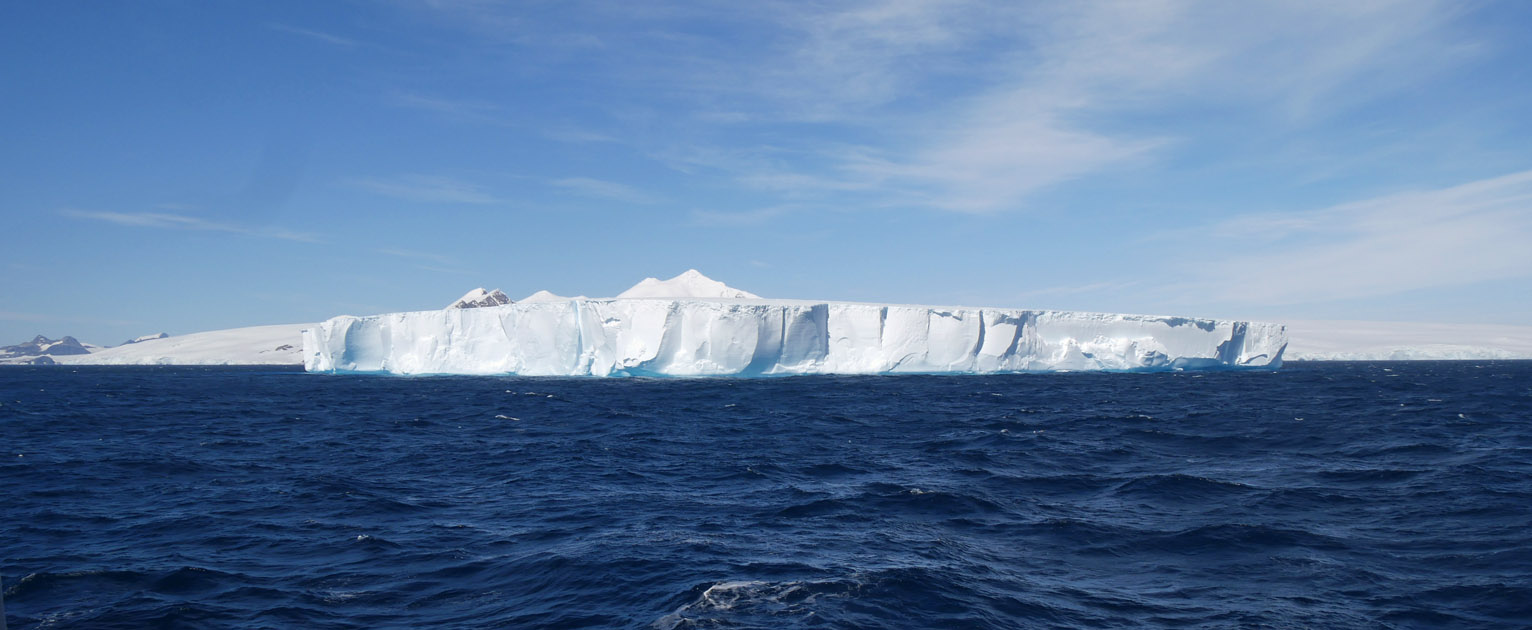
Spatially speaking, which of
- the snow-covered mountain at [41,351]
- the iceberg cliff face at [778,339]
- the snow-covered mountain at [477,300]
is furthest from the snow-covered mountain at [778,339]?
the snow-covered mountain at [41,351]

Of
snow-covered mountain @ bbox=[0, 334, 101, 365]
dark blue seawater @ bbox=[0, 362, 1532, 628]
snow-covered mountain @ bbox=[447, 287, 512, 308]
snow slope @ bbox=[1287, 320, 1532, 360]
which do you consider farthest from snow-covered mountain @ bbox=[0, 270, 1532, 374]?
snow-covered mountain @ bbox=[0, 334, 101, 365]

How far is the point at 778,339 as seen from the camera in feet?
115

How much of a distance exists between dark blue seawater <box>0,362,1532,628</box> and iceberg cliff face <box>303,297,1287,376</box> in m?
16.8

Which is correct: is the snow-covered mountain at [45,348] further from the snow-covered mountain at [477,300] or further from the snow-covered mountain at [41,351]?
the snow-covered mountain at [477,300]

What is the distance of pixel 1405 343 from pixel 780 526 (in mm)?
84916

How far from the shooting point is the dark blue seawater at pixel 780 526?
5957mm

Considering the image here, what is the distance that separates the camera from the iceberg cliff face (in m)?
34.2

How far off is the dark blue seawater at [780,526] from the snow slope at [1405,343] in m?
64.7

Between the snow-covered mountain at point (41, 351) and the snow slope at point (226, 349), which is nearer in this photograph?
the snow slope at point (226, 349)

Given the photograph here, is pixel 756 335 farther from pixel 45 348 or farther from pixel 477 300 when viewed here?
pixel 45 348

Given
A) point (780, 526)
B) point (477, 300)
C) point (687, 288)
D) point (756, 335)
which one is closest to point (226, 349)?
point (477, 300)

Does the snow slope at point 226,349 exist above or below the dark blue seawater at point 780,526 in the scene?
above

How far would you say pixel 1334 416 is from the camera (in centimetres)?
1856

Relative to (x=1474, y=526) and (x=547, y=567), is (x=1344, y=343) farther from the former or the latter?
(x=547, y=567)
